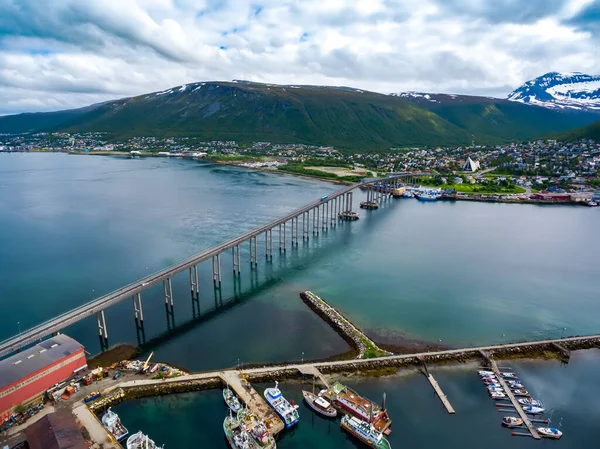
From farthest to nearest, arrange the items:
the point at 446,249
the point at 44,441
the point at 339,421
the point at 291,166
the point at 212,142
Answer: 1. the point at 212,142
2. the point at 291,166
3. the point at 446,249
4. the point at 339,421
5. the point at 44,441

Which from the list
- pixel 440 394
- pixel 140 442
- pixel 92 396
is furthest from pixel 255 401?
pixel 440 394

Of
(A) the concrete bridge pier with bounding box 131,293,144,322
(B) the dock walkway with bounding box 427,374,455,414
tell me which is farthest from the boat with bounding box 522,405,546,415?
(A) the concrete bridge pier with bounding box 131,293,144,322

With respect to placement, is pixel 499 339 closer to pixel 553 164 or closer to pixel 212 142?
pixel 553 164

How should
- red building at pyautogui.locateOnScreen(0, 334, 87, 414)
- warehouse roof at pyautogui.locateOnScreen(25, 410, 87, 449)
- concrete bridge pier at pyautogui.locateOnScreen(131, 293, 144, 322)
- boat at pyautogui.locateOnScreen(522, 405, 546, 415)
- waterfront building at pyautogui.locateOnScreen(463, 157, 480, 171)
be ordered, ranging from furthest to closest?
waterfront building at pyautogui.locateOnScreen(463, 157, 480, 171) < concrete bridge pier at pyautogui.locateOnScreen(131, 293, 144, 322) < boat at pyautogui.locateOnScreen(522, 405, 546, 415) < red building at pyautogui.locateOnScreen(0, 334, 87, 414) < warehouse roof at pyautogui.locateOnScreen(25, 410, 87, 449)

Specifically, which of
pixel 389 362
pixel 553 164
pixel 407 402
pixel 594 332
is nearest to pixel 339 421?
pixel 407 402

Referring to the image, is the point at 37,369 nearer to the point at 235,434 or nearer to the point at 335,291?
the point at 235,434

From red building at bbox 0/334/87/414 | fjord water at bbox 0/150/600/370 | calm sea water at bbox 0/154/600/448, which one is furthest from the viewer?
fjord water at bbox 0/150/600/370

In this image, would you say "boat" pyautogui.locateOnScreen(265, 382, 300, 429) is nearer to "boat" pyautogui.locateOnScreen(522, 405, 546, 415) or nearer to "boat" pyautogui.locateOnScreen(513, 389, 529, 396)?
"boat" pyautogui.locateOnScreen(522, 405, 546, 415)
